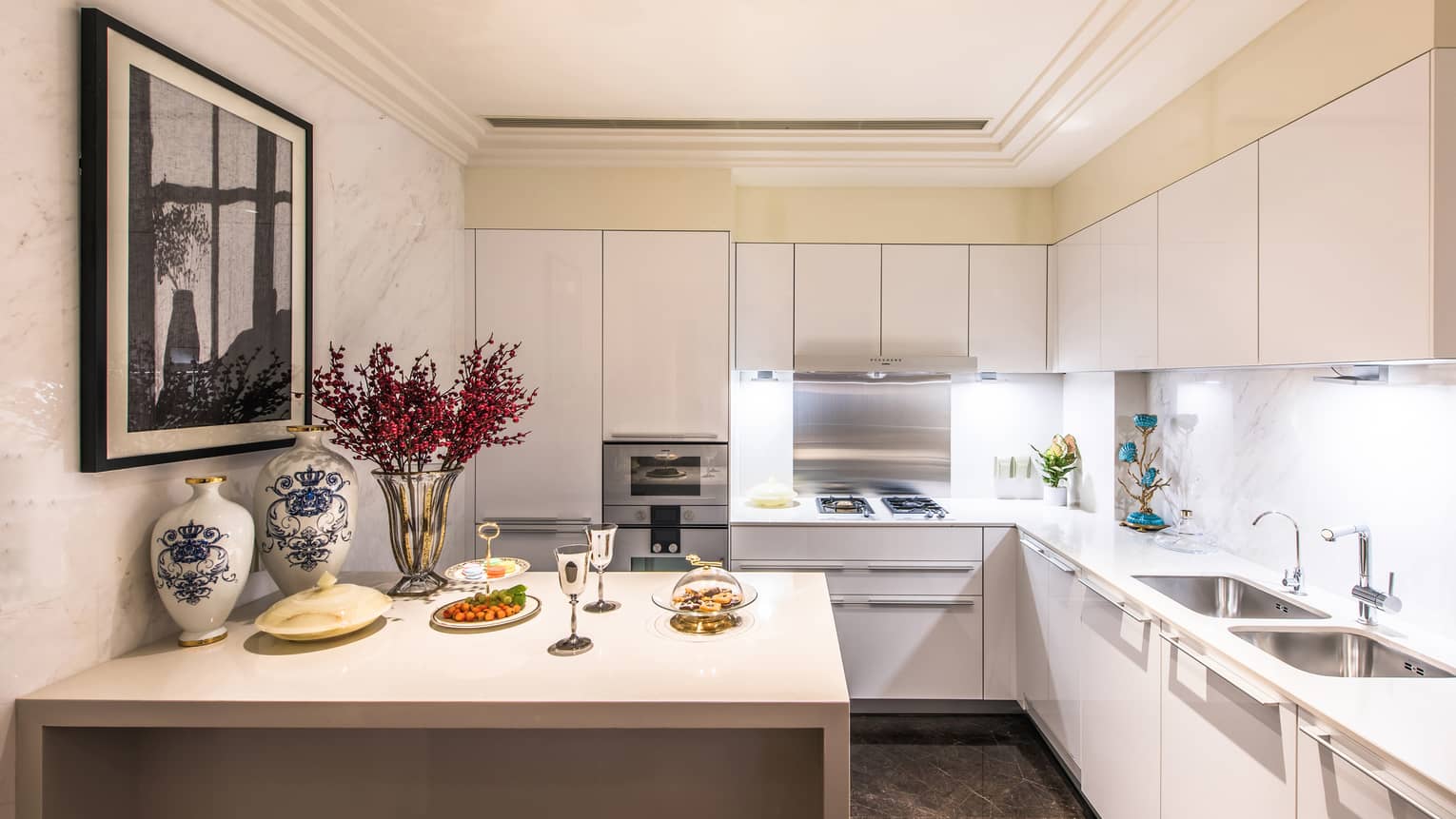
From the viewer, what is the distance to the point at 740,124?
292cm

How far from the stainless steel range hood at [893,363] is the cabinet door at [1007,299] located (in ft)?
0.67

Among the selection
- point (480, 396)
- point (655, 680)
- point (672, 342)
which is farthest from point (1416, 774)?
point (672, 342)

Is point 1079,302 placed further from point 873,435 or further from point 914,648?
point 914,648

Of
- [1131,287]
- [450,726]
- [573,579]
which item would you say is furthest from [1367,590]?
[450,726]

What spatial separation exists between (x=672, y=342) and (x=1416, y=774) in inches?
104

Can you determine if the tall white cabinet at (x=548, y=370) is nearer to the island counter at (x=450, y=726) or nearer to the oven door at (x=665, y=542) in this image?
the oven door at (x=665, y=542)

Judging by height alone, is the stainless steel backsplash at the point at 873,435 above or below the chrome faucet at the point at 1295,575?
above

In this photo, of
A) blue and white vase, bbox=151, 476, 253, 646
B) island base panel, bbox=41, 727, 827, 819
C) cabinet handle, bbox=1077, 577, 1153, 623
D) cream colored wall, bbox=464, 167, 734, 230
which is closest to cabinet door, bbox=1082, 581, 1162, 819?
cabinet handle, bbox=1077, 577, 1153, 623

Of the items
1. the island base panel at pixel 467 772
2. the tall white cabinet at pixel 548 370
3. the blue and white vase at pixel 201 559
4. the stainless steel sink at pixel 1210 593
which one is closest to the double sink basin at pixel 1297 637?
the stainless steel sink at pixel 1210 593

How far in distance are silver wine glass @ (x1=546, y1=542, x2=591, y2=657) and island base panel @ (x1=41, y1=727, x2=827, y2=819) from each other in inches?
7.9

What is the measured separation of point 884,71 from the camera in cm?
241

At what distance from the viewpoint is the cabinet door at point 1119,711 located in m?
2.03

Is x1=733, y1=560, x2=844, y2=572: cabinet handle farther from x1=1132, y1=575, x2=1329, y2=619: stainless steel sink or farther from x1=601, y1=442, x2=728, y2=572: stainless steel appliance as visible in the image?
x1=1132, y1=575, x2=1329, y2=619: stainless steel sink

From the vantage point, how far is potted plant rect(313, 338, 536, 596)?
1.73 metres
